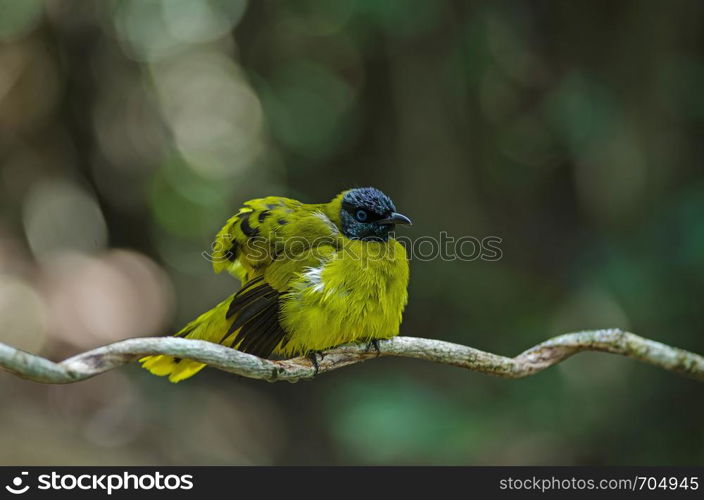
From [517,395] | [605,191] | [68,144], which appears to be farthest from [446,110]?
[68,144]

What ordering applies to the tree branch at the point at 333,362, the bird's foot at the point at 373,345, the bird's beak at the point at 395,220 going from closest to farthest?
the tree branch at the point at 333,362 → the bird's foot at the point at 373,345 → the bird's beak at the point at 395,220

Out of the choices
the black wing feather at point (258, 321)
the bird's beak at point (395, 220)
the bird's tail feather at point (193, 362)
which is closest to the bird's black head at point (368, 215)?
the bird's beak at point (395, 220)

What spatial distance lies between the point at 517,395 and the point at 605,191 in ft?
5.93

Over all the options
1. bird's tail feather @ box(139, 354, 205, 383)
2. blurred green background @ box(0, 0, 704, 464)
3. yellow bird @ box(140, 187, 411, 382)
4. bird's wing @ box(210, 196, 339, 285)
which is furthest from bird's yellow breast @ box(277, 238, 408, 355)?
blurred green background @ box(0, 0, 704, 464)

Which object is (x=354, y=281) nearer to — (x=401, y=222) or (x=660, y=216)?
(x=401, y=222)

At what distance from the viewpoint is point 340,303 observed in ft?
9.68

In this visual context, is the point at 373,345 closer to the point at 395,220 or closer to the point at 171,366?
the point at 395,220

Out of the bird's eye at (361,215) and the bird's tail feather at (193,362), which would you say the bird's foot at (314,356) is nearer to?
the bird's tail feather at (193,362)

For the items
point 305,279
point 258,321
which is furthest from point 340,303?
point 258,321

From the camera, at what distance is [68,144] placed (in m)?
7.18

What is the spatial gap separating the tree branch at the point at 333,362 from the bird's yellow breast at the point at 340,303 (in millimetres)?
351

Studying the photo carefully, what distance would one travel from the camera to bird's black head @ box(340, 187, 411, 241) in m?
3.20

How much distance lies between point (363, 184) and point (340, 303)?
3.80 metres

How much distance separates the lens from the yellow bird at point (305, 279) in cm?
296
